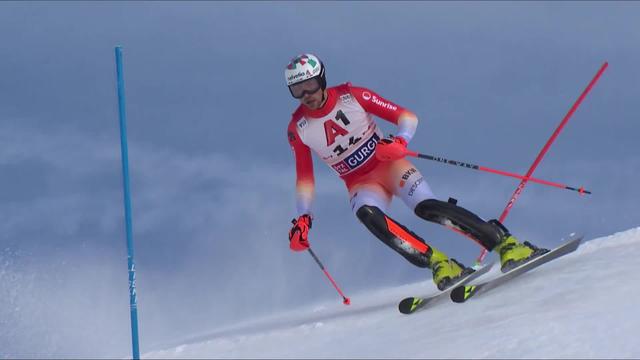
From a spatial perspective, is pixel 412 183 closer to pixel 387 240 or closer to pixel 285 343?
pixel 387 240

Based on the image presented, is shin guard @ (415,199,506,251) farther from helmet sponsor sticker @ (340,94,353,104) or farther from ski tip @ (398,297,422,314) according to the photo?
helmet sponsor sticker @ (340,94,353,104)

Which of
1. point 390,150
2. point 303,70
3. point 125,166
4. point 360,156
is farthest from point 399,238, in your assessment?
point 125,166

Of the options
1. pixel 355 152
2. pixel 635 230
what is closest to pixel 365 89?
pixel 355 152

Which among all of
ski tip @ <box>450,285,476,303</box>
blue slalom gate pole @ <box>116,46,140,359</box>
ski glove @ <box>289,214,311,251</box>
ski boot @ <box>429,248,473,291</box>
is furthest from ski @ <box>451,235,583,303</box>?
blue slalom gate pole @ <box>116,46,140,359</box>

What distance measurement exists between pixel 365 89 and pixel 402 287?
9.81 feet

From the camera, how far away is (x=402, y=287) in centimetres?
1097

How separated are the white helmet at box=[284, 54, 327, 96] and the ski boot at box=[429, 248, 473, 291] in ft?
6.48

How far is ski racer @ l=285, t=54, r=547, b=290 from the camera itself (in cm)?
844

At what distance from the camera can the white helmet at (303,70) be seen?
8.60m

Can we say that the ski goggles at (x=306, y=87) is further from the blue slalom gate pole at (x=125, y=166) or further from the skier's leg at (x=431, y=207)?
the blue slalom gate pole at (x=125, y=166)

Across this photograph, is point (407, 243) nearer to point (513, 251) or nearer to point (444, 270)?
point (444, 270)

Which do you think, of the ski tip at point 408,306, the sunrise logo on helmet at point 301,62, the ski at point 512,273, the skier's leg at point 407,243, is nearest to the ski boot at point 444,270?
the skier's leg at point 407,243

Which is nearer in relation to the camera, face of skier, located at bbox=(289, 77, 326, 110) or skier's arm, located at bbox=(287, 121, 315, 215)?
face of skier, located at bbox=(289, 77, 326, 110)

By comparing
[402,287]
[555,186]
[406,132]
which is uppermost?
[406,132]
